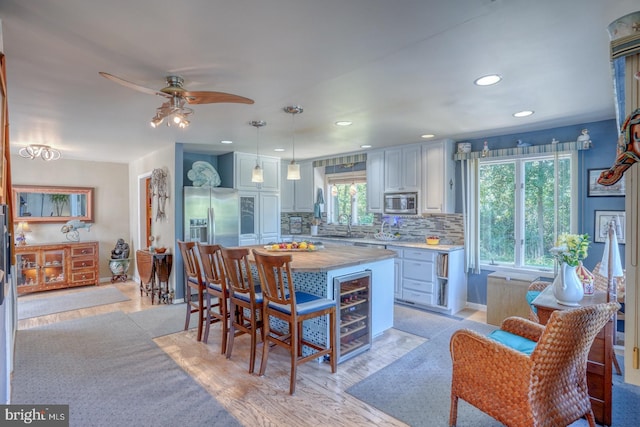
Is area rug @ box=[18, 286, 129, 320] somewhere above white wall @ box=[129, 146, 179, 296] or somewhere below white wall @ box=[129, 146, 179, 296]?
below

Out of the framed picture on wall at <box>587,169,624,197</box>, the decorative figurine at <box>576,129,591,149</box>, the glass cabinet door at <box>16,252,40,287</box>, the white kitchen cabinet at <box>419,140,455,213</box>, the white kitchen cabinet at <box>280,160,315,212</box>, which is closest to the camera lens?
the framed picture on wall at <box>587,169,624,197</box>

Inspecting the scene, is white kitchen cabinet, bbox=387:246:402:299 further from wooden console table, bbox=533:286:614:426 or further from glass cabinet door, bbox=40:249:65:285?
glass cabinet door, bbox=40:249:65:285

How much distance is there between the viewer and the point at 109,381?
265 centimetres

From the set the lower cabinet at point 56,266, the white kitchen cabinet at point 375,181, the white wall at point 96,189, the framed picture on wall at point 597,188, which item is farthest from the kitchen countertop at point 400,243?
the lower cabinet at point 56,266

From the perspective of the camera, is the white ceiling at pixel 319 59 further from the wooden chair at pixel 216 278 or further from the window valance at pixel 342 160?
the window valance at pixel 342 160

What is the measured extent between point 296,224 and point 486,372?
213 inches

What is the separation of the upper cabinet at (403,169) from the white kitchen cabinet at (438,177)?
111mm

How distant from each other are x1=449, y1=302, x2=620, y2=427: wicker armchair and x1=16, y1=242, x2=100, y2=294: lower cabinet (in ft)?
21.0

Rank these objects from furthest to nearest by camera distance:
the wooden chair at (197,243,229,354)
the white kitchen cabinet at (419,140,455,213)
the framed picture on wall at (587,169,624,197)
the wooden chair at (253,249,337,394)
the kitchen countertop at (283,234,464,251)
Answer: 1. the white kitchen cabinet at (419,140,455,213)
2. the kitchen countertop at (283,234,464,251)
3. the framed picture on wall at (587,169,624,197)
4. the wooden chair at (197,243,229,354)
5. the wooden chair at (253,249,337,394)

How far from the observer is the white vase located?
229 centimetres

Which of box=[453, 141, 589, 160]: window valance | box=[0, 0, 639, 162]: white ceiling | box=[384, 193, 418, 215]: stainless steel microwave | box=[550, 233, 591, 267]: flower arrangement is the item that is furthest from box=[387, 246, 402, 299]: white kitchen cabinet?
box=[550, 233, 591, 267]: flower arrangement

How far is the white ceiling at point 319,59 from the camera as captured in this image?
1.59 metres

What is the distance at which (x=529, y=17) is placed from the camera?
1.65 m

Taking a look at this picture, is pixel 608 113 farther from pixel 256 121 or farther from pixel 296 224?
pixel 296 224
